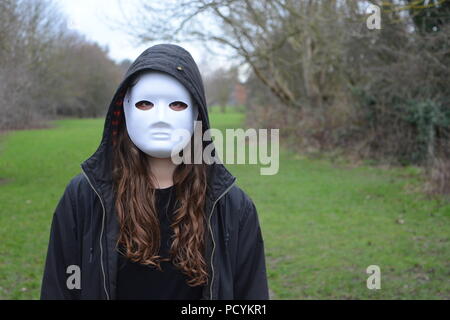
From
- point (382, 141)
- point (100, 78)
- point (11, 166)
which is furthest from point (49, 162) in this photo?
point (100, 78)

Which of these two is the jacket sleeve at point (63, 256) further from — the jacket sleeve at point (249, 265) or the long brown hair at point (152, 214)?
the jacket sleeve at point (249, 265)

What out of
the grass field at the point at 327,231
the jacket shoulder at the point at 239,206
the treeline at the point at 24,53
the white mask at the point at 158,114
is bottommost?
the grass field at the point at 327,231

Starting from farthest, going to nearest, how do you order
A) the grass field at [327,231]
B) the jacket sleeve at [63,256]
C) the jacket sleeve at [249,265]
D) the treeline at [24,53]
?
1. the treeline at [24,53]
2. the grass field at [327,231]
3. the jacket sleeve at [249,265]
4. the jacket sleeve at [63,256]

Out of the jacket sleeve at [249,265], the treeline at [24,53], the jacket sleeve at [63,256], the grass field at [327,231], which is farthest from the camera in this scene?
the treeline at [24,53]

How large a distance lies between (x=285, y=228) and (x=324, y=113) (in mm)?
10446

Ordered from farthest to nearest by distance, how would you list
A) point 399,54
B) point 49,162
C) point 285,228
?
point 49,162 → point 399,54 → point 285,228

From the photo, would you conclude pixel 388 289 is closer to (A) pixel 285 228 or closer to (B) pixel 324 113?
(A) pixel 285 228

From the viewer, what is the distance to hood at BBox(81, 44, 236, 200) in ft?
6.40

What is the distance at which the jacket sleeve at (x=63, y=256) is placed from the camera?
6.17ft

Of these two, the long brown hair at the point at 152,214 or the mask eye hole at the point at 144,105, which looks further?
the mask eye hole at the point at 144,105

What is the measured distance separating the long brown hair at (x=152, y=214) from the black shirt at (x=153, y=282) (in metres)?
0.03

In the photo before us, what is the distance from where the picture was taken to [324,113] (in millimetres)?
17547

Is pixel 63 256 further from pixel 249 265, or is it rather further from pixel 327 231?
pixel 327 231

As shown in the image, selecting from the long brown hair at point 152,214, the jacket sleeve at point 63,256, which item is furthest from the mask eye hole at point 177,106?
the jacket sleeve at point 63,256
